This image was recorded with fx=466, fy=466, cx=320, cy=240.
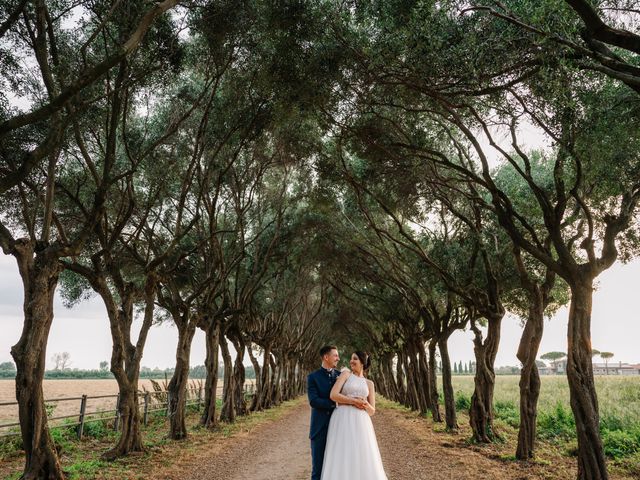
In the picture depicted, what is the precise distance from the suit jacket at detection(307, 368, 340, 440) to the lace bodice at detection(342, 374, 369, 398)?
1.04ft

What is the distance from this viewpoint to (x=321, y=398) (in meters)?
6.39

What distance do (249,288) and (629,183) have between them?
13808 mm

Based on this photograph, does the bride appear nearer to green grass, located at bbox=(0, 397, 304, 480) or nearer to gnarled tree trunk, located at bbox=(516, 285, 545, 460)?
green grass, located at bbox=(0, 397, 304, 480)

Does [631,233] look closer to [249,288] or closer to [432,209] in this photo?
[432,209]

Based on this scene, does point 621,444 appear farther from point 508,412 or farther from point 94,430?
point 94,430

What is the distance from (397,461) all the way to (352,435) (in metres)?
6.07

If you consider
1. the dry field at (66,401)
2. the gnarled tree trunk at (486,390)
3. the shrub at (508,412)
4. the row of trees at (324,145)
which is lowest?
the dry field at (66,401)

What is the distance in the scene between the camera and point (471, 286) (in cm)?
1434

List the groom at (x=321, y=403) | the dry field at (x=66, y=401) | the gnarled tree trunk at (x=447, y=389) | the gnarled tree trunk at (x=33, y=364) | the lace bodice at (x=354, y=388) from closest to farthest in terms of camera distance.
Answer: the lace bodice at (x=354, y=388)
the groom at (x=321, y=403)
the gnarled tree trunk at (x=33, y=364)
the gnarled tree trunk at (x=447, y=389)
the dry field at (x=66, y=401)

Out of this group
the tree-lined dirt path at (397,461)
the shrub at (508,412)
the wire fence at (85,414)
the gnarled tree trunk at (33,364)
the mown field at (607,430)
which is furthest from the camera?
the shrub at (508,412)

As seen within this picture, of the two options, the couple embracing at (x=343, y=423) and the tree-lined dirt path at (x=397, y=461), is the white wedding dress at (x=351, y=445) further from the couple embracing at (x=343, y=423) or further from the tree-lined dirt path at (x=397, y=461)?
the tree-lined dirt path at (x=397, y=461)

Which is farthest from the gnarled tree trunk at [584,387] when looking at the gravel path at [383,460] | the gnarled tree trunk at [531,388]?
the gnarled tree trunk at [531,388]

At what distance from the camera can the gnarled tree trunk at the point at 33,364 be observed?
7.51 meters

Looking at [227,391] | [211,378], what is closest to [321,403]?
[211,378]
